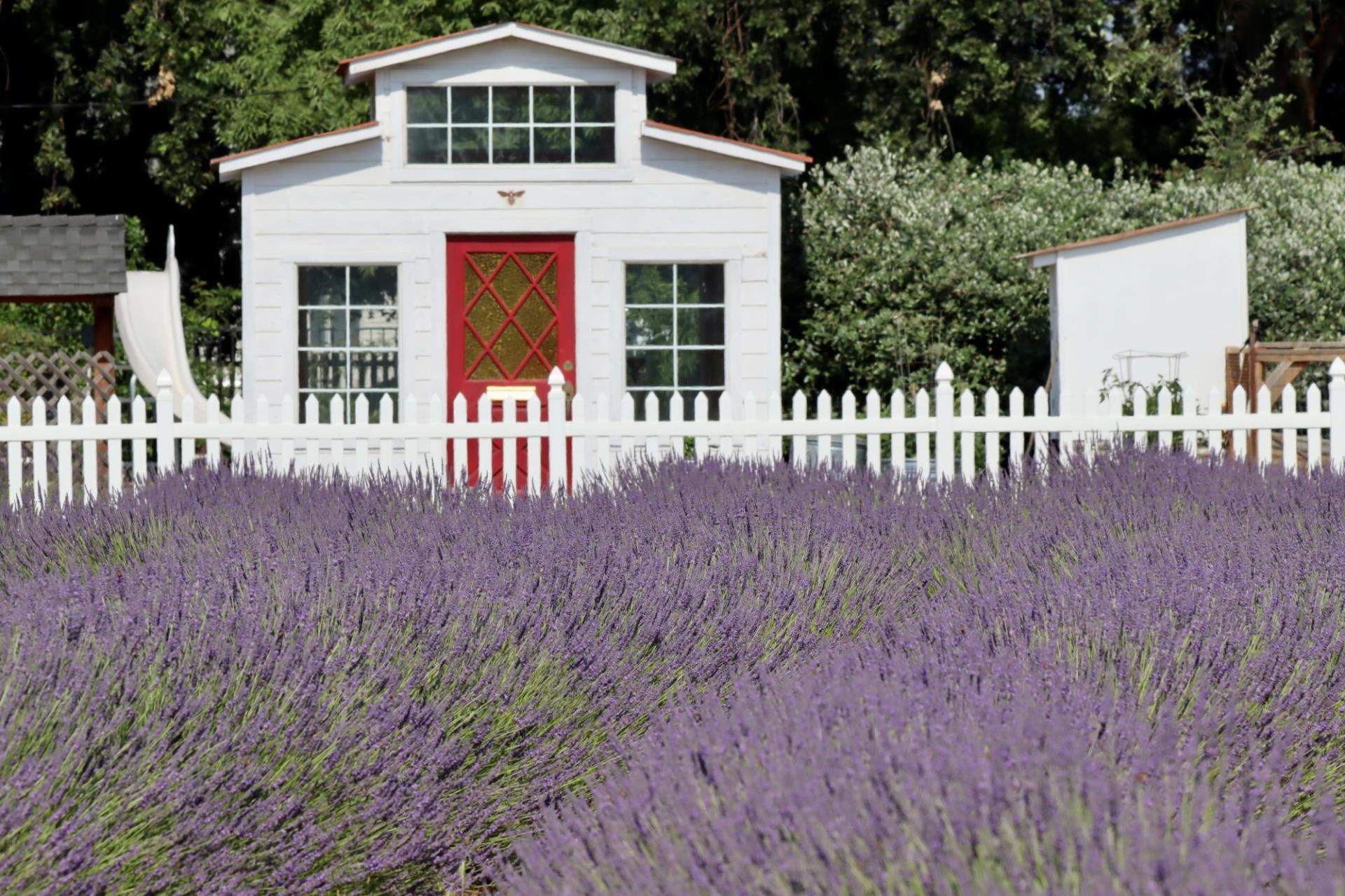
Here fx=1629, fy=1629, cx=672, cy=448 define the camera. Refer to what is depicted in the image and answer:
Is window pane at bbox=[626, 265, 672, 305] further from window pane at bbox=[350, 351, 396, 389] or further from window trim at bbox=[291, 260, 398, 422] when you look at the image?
window pane at bbox=[350, 351, 396, 389]

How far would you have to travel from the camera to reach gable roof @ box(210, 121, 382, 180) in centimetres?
1094

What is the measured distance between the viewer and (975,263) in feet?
46.3

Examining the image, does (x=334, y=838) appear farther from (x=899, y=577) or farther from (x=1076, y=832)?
(x=899, y=577)

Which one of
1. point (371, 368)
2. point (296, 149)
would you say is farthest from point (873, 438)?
point (296, 149)

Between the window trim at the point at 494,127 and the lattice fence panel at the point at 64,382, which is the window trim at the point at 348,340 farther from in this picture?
the lattice fence panel at the point at 64,382

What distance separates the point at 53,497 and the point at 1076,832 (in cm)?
460

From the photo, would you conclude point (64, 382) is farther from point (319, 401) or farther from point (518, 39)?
point (518, 39)

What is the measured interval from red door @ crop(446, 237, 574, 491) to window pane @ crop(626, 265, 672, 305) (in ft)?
1.31

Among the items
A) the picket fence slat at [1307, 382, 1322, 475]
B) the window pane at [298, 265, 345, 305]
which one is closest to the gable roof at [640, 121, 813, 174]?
the window pane at [298, 265, 345, 305]

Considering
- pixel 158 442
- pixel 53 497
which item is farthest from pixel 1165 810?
pixel 158 442

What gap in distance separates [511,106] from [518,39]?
46cm

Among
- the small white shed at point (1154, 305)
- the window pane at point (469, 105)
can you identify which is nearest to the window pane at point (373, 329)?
the window pane at point (469, 105)

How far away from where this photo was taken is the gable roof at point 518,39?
437 inches

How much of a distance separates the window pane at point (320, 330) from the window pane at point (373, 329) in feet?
0.28
